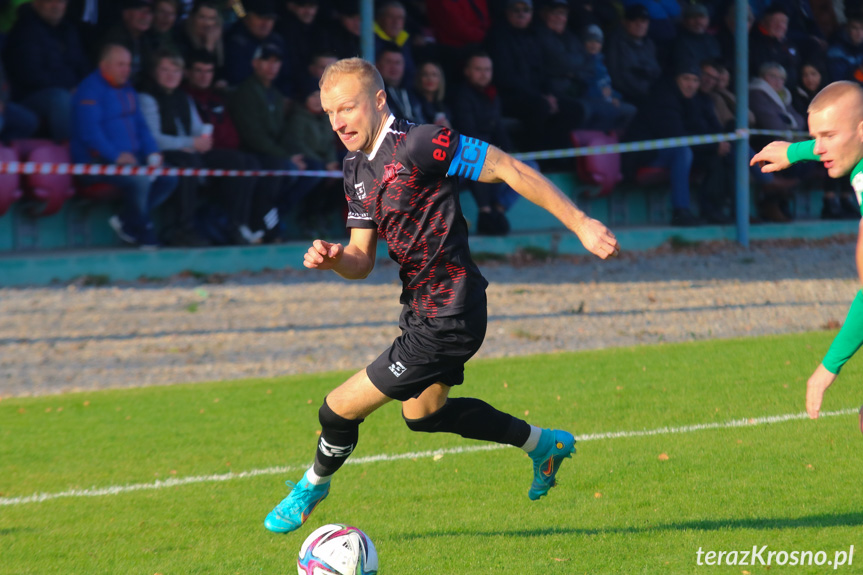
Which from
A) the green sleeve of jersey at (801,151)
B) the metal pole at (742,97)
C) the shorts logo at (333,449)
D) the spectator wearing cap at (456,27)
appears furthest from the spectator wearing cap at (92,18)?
the green sleeve of jersey at (801,151)

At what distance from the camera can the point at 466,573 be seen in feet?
13.6

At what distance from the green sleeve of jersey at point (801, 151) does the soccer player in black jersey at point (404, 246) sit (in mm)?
1075

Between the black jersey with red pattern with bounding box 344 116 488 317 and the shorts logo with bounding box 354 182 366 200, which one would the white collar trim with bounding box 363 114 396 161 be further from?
the shorts logo with bounding box 354 182 366 200

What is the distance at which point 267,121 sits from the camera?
12391 millimetres

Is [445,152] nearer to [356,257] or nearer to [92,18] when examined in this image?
[356,257]

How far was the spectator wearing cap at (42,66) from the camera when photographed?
37.2 ft

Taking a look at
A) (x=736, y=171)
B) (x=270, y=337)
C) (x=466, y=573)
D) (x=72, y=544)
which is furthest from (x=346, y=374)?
(x=736, y=171)

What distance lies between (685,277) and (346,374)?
5.82 meters

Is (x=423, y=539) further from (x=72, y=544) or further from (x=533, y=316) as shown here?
(x=533, y=316)

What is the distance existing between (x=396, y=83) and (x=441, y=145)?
893 centimetres

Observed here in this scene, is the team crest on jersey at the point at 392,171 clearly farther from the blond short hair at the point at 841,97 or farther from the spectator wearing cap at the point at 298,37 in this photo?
the spectator wearing cap at the point at 298,37

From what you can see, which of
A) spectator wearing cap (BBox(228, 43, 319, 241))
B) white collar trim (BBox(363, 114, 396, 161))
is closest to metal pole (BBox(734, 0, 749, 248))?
spectator wearing cap (BBox(228, 43, 319, 241))

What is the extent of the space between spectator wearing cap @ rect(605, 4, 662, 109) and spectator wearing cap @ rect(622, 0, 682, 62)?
1.85 feet

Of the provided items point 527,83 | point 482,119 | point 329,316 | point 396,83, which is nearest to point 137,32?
point 396,83
